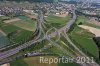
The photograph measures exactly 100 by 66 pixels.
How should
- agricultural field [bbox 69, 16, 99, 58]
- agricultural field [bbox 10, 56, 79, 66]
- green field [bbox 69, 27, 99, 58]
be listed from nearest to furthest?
agricultural field [bbox 10, 56, 79, 66], agricultural field [bbox 69, 16, 99, 58], green field [bbox 69, 27, 99, 58]

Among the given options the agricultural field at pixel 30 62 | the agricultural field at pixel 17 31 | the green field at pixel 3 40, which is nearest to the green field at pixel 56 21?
the agricultural field at pixel 17 31

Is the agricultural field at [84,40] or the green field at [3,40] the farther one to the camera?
the agricultural field at [84,40]

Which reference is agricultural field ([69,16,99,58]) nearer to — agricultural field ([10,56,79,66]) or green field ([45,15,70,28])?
green field ([45,15,70,28])

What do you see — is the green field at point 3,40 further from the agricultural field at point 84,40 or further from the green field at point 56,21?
the green field at point 56,21

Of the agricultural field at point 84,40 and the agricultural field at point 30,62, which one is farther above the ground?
the agricultural field at point 30,62

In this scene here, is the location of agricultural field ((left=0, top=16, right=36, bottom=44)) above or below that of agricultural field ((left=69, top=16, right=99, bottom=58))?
above

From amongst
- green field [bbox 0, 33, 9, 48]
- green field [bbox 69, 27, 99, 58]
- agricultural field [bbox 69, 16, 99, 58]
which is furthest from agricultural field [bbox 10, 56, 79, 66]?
green field [bbox 69, 27, 99, 58]

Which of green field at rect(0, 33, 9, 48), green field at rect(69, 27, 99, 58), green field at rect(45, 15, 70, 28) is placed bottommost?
green field at rect(69, 27, 99, 58)

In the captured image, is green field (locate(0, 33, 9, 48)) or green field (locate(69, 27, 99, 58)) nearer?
green field (locate(0, 33, 9, 48))

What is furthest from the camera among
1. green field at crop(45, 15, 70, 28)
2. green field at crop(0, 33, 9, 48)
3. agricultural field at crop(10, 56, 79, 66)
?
green field at crop(45, 15, 70, 28)

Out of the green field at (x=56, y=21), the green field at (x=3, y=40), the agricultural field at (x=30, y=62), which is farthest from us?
the green field at (x=56, y=21)

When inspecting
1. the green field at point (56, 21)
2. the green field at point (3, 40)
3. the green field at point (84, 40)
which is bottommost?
the green field at point (84, 40)

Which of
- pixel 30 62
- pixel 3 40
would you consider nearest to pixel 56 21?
pixel 3 40
